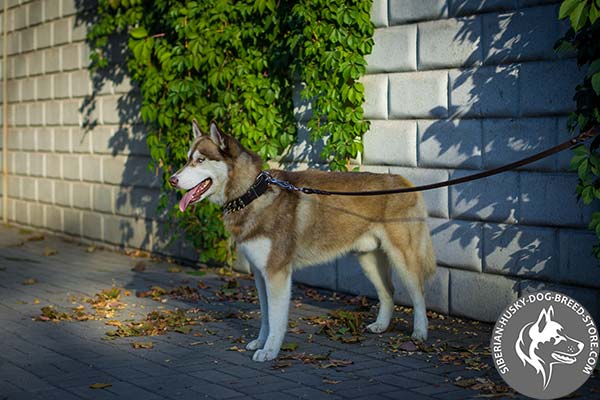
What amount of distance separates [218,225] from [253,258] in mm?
3351

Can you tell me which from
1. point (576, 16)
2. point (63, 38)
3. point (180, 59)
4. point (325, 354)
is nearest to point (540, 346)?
point (325, 354)

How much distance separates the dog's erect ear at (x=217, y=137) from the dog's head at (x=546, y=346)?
2.38 meters

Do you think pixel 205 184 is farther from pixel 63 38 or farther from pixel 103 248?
pixel 63 38

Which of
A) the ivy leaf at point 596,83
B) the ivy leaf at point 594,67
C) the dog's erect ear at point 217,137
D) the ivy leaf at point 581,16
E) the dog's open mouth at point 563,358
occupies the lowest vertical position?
the dog's open mouth at point 563,358

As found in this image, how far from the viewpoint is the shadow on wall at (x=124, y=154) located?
35.9 feet

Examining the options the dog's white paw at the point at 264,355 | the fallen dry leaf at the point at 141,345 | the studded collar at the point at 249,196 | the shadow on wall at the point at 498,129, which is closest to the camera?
the dog's white paw at the point at 264,355

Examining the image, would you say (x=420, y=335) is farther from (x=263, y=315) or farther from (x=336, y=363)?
(x=263, y=315)

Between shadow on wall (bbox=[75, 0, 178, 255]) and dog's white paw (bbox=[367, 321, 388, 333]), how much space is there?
13.7 feet

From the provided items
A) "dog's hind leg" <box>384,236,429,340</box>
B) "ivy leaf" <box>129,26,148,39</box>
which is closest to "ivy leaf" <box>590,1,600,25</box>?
"dog's hind leg" <box>384,236,429,340</box>

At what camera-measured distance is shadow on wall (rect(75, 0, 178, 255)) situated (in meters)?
11.0

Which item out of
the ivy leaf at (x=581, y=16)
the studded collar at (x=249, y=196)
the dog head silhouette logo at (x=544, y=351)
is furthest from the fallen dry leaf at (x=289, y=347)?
the ivy leaf at (x=581, y=16)

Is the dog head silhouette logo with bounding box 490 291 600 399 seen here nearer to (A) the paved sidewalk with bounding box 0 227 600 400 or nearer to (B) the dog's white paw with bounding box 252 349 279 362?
(A) the paved sidewalk with bounding box 0 227 600 400

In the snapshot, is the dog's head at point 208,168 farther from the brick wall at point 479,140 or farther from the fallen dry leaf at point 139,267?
the fallen dry leaf at point 139,267

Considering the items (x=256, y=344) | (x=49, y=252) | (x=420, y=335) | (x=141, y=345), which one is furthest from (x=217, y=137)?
(x=49, y=252)
